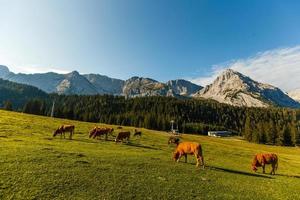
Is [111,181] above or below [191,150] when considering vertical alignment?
below

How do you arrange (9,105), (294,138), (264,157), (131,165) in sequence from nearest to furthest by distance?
1. (131,165)
2. (264,157)
3. (294,138)
4. (9,105)

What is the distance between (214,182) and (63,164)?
1335 cm

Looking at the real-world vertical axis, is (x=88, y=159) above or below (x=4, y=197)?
above

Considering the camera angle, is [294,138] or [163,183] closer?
[163,183]

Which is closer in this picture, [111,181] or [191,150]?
[111,181]

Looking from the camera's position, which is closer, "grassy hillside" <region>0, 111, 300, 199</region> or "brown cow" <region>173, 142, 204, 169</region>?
"grassy hillside" <region>0, 111, 300, 199</region>

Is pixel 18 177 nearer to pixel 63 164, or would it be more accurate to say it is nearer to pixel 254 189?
pixel 63 164

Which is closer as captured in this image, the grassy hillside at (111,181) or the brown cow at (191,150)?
the grassy hillside at (111,181)

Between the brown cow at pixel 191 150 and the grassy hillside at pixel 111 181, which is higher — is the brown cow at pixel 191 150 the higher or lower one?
the higher one

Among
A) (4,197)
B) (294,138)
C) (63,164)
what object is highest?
(294,138)

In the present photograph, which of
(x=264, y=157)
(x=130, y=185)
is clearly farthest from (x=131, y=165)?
(x=264, y=157)

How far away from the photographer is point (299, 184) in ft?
98.6

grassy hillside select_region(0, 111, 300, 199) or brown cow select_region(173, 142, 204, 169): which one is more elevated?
brown cow select_region(173, 142, 204, 169)

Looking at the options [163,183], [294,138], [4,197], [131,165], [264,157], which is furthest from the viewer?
[294,138]
